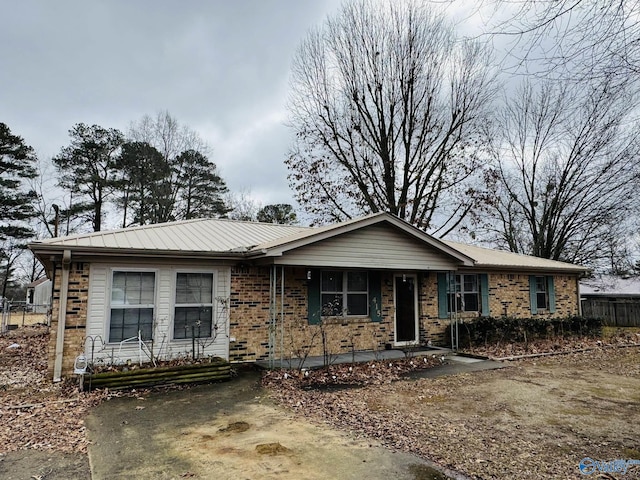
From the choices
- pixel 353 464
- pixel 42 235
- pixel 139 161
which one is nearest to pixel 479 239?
pixel 139 161

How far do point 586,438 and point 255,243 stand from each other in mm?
7398

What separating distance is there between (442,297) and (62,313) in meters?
10.1

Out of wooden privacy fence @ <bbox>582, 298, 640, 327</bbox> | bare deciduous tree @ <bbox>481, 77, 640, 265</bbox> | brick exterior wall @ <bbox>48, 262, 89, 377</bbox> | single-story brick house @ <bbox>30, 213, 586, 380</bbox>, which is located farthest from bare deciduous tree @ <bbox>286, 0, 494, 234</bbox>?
brick exterior wall @ <bbox>48, 262, 89, 377</bbox>

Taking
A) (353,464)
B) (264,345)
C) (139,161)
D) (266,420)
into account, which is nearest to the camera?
(353,464)

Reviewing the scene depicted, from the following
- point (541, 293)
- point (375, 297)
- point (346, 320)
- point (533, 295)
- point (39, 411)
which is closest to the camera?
point (39, 411)

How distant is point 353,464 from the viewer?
4.11m

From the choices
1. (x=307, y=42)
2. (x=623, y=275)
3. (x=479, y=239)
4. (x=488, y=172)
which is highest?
(x=307, y=42)

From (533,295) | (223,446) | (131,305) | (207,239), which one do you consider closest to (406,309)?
(533,295)

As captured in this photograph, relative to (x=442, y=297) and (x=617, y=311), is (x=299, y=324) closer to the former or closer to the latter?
(x=442, y=297)

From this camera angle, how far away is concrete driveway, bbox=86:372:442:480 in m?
3.97

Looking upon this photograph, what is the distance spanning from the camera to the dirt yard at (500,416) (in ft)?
14.0

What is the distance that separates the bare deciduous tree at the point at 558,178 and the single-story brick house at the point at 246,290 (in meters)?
11.8

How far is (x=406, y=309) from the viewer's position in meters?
12.0

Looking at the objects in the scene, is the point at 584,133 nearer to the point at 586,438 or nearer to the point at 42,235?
the point at 586,438
